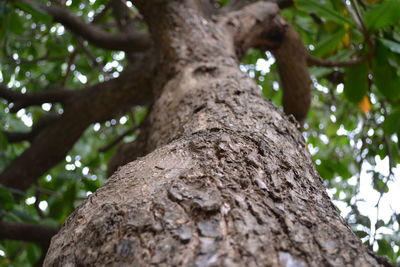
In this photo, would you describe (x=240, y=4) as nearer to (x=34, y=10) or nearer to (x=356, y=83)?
(x=356, y=83)

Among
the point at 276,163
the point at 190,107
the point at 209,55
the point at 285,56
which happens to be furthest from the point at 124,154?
the point at 276,163

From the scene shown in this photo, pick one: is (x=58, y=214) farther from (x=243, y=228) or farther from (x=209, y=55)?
(x=243, y=228)

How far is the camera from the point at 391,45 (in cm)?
144

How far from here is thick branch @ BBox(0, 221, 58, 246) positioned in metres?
→ 1.79

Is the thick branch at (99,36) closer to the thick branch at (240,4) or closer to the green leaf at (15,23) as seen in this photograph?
the green leaf at (15,23)

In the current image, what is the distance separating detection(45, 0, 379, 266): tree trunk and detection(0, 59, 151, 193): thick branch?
1.26 meters

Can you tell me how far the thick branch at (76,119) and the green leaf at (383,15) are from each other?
1.11 meters

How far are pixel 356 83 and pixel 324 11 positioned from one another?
14.8 inches

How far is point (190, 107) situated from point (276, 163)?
404 millimetres

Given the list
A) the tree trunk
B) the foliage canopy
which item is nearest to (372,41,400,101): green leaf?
the foliage canopy

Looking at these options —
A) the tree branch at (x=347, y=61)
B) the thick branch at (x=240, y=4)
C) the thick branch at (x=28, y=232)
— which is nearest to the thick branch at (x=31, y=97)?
the thick branch at (x=28, y=232)

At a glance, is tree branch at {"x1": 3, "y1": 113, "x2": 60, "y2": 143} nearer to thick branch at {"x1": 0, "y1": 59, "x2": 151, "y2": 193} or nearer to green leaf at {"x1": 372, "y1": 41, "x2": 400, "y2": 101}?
thick branch at {"x1": 0, "y1": 59, "x2": 151, "y2": 193}

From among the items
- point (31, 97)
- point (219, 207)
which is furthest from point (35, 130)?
point (219, 207)

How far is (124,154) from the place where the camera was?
5.98ft
